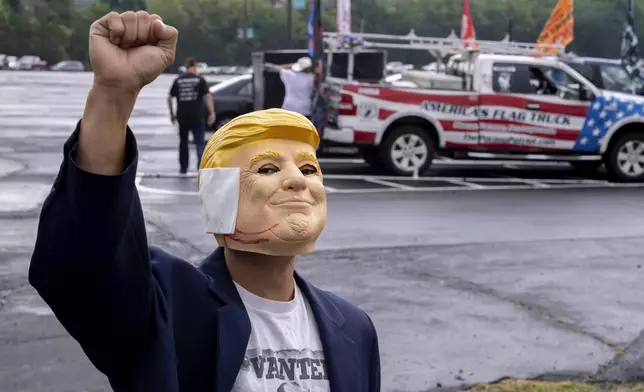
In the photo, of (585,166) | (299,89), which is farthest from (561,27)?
(299,89)

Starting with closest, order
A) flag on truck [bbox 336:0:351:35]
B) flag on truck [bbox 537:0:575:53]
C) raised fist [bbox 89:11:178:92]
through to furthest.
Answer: raised fist [bbox 89:11:178:92] → flag on truck [bbox 537:0:575:53] → flag on truck [bbox 336:0:351:35]

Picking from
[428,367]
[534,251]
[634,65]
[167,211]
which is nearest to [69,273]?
[428,367]

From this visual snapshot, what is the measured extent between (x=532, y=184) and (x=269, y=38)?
76.5 metres

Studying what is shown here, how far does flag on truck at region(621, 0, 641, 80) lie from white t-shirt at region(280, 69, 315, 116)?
841 centimetres

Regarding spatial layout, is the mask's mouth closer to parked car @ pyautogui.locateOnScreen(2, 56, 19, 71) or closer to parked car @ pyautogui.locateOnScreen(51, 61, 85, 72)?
parked car @ pyautogui.locateOnScreen(51, 61, 85, 72)

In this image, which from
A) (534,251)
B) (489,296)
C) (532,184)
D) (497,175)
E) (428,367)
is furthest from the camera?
(497,175)

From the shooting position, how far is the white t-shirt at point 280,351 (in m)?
2.04

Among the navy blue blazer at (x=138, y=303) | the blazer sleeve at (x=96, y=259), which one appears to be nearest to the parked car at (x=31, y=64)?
the navy blue blazer at (x=138, y=303)

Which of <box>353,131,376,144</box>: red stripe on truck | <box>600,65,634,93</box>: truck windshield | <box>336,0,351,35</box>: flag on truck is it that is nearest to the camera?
<box>353,131,376,144</box>: red stripe on truck

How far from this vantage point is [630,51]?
20.6 metres

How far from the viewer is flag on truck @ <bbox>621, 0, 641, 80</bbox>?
20.4m

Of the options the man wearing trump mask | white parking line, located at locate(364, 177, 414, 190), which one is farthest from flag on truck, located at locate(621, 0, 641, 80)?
the man wearing trump mask

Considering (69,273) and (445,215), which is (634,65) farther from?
(69,273)

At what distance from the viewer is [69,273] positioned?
65.6 inches
